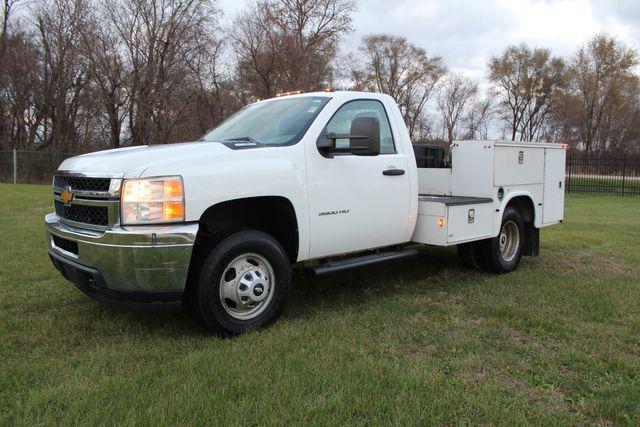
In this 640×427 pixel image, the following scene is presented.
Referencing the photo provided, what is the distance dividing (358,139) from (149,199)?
5.90ft

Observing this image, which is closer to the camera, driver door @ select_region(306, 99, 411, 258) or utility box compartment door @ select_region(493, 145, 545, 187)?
driver door @ select_region(306, 99, 411, 258)

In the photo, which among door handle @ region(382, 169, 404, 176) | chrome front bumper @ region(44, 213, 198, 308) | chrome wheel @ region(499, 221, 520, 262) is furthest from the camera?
chrome wheel @ region(499, 221, 520, 262)

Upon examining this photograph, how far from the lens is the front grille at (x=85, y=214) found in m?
3.80

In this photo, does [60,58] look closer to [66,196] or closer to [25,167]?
[25,167]

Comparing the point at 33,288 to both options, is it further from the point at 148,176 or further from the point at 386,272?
the point at 386,272

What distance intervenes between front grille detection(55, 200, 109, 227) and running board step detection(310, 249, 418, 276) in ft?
5.81

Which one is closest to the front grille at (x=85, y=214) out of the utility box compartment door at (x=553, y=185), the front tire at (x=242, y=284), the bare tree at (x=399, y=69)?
the front tire at (x=242, y=284)

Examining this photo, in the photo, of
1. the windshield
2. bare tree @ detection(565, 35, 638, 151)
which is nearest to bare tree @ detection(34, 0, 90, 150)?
the windshield

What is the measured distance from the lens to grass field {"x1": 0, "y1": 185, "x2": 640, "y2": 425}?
117 inches

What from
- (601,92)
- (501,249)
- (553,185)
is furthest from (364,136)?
(601,92)

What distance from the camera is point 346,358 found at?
3689mm

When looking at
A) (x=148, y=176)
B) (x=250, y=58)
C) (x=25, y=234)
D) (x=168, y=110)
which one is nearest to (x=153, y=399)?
(x=148, y=176)

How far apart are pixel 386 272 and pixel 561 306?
2.11 m

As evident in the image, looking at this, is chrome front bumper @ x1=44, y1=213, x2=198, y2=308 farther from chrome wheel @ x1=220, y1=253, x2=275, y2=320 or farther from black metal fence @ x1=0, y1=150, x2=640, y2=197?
black metal fence @ x1=0, y1=150, x2=640, y2=197
